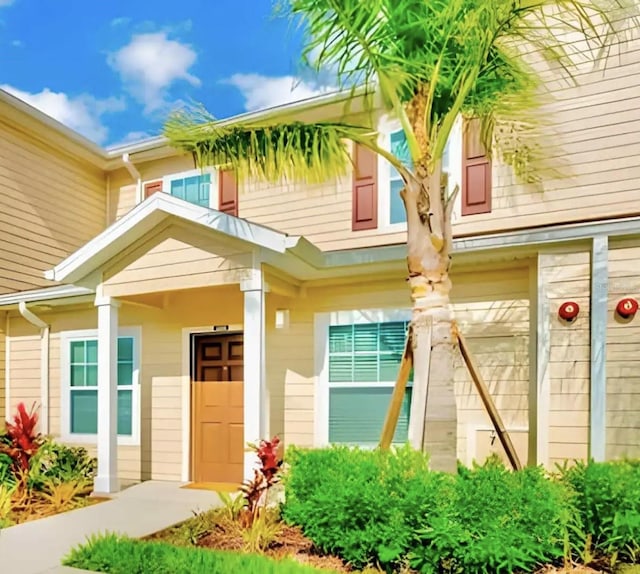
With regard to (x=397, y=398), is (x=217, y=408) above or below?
below

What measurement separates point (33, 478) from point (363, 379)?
167 inches

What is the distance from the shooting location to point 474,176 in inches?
294

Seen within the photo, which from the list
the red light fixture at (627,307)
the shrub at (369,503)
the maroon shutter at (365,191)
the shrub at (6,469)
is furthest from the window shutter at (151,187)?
the red light fixture at (627,307)

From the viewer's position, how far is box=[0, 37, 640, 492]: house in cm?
609

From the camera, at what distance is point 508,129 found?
268 inches

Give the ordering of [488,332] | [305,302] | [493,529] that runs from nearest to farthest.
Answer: [493,529] → [488,332] → [305,302]

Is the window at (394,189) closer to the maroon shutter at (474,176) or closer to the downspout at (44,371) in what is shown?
the maroon shutter at (474,176)

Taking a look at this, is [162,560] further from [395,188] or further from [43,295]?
[43,295]

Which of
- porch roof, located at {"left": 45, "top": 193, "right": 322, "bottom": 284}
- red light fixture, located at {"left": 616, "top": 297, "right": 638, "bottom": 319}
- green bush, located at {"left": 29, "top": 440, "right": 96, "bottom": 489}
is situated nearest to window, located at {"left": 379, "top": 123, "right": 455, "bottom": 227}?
porch roof, located at {"left": 45, "top": 193, "right": 322, "bottom": 284}

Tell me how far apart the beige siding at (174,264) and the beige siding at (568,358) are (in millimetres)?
3406

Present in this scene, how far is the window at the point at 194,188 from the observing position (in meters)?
9.39

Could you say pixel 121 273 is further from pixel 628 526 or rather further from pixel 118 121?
pixel 118 121

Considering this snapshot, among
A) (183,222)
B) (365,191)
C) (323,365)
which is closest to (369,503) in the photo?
(323,365)

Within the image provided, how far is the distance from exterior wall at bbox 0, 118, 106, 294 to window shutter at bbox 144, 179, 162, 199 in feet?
4.40
